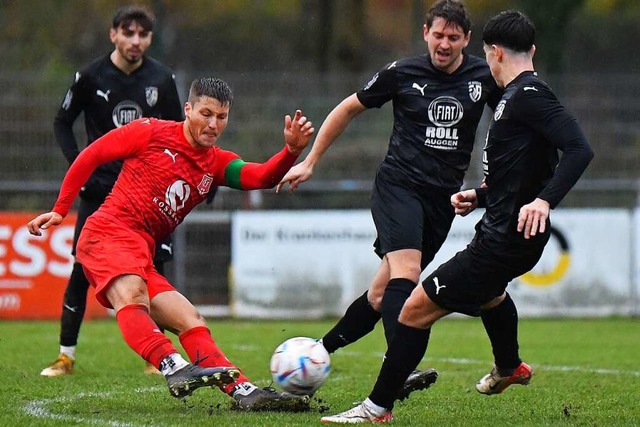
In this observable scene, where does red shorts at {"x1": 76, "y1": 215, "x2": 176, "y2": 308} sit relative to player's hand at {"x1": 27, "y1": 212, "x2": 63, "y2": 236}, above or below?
below

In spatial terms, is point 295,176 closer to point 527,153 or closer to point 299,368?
point 299,368

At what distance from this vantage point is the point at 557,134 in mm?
5289

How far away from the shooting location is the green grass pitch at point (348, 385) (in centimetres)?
591

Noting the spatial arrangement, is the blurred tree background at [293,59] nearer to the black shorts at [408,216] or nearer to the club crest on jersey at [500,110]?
the black shorts at [408,216]

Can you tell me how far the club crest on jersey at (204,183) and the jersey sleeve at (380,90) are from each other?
1094mm

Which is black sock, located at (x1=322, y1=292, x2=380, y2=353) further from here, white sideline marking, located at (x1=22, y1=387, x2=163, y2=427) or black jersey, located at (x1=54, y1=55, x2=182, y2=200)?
black jersey, located at (x1=54, y1=55, x2=182, y2=200)

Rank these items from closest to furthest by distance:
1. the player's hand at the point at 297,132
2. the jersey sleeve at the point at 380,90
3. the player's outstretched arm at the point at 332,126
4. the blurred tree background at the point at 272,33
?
the player's hand at the point at 297,132 < the player's outstretched arm at the point at 332,126 < the jersey sleeve at the point at 380,90 < the blurred tree background at the point at 272,33

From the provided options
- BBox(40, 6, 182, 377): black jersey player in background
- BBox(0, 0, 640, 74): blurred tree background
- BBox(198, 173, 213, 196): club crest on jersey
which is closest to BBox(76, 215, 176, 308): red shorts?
BBox(198, 173, 213, 196): club crest on jersey

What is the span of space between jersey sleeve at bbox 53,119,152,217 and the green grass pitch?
111 cm

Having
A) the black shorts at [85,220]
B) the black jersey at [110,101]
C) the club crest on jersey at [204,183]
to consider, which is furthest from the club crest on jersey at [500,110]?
the black jersey at [110,101]

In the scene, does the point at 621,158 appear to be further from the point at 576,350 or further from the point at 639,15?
the point at 639,15

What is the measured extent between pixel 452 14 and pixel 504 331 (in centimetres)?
178

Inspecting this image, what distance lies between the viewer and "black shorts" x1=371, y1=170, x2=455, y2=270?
664 centimetres

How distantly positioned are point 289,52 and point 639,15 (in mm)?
7716
